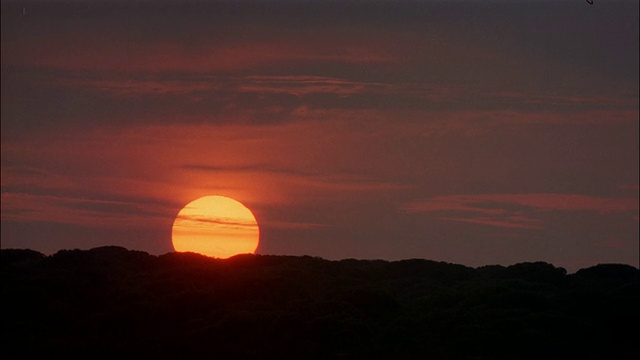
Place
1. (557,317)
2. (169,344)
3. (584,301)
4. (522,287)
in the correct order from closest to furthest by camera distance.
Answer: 1. (169,344)
2. (557,317)
3. (584,301)
4. (522,287)

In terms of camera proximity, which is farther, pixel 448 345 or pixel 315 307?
pixel 315 307

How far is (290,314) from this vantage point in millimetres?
66688

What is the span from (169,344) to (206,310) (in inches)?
388

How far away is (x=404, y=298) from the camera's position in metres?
81.7

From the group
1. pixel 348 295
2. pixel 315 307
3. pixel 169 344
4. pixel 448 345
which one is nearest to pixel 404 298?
pixel 348 295

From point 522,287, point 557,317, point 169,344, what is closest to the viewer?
point 169,344

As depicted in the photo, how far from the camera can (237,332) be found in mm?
63938

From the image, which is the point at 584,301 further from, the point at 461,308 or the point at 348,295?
the point at 348,295

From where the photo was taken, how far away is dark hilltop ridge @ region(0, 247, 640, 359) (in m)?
61.2

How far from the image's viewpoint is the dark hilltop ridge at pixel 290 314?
61156 mm

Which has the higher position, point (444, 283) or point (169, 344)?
point (444, 283)

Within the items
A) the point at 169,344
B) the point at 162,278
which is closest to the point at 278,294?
the point at 162,278

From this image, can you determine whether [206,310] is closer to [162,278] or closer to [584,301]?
[162,278]

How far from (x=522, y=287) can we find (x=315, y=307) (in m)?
17.5
